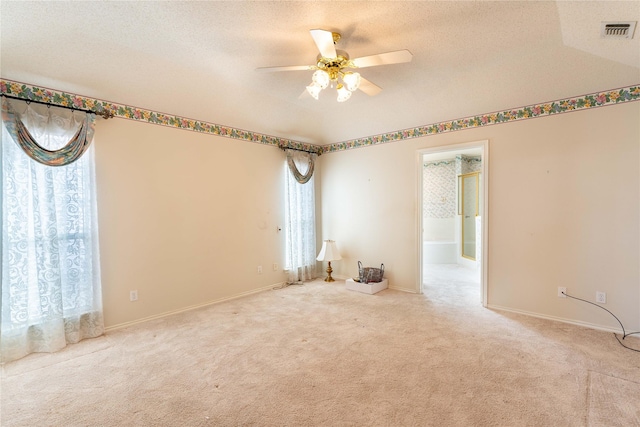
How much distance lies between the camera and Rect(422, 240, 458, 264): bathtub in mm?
6621

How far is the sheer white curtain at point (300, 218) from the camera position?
469 cm

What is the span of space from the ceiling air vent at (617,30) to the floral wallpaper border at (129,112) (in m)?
3.62

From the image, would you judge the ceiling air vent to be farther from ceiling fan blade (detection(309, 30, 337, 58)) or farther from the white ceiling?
ceiling fan blade (detection(309, 30, 337, 58))

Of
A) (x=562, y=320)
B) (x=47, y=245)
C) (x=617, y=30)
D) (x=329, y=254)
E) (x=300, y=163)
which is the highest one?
(x=617, y=30)

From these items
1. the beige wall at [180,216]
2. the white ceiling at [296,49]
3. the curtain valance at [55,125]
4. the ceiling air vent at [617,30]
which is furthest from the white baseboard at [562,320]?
the curtain valance at [55,125]

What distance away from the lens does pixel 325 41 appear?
190cm

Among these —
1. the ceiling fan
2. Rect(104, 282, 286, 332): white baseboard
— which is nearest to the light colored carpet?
Rect(104, 282, 286, 332): white baseboard

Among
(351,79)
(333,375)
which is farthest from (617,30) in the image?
(333,375)

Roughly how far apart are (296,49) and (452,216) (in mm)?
5867

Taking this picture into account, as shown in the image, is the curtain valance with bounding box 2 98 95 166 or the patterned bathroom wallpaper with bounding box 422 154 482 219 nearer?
the curtain valance with bounding box 2 98 95 166

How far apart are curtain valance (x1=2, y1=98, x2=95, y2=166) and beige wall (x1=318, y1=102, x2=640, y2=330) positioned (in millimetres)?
3787

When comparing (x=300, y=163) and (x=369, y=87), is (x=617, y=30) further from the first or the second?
(x=300, y=163)

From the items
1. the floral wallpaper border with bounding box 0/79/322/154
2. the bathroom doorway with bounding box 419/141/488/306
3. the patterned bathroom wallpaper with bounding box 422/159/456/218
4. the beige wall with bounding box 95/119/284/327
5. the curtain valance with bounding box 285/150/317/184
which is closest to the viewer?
the floral wallpaper border with bounding box 0/79/322/154

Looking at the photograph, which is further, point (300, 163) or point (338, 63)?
point (300, 163)
